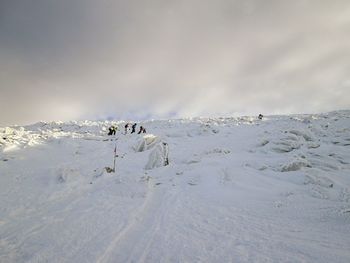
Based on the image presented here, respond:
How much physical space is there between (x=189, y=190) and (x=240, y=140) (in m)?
14.6

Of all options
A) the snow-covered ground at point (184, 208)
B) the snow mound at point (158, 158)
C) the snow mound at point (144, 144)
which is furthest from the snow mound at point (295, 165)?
the snow mound at point (144, 144)

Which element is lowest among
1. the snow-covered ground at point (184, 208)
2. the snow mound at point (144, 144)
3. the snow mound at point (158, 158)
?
the snow-covered ground at point (184, 208)

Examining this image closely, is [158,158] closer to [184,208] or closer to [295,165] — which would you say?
[184,208]

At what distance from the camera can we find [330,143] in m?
21.2

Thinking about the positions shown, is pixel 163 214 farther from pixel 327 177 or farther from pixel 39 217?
pixel 327 177

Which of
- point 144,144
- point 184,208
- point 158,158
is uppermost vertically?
point 144,144

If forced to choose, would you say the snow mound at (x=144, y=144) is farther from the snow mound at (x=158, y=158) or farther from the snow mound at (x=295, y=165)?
the snow mound at (x=295, y=165)

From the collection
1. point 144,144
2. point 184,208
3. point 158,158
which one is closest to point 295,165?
point 184,208

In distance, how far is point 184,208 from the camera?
957 centimetres

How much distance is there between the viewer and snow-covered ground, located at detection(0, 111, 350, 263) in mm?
6102

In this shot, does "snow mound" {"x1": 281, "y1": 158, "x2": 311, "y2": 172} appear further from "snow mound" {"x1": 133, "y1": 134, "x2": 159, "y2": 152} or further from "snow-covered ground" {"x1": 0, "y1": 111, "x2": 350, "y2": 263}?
"snow mound" {"x1": 133, "y1": 134, "x2": 159, "y2": 152}

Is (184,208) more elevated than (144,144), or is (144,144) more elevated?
(144,144)

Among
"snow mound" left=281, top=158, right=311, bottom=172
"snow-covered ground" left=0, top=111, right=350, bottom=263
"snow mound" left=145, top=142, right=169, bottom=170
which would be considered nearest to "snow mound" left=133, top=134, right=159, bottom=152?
"snow-covered ground" left=0, top=111, right=350, bottom=263

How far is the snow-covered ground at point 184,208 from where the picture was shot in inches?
240
